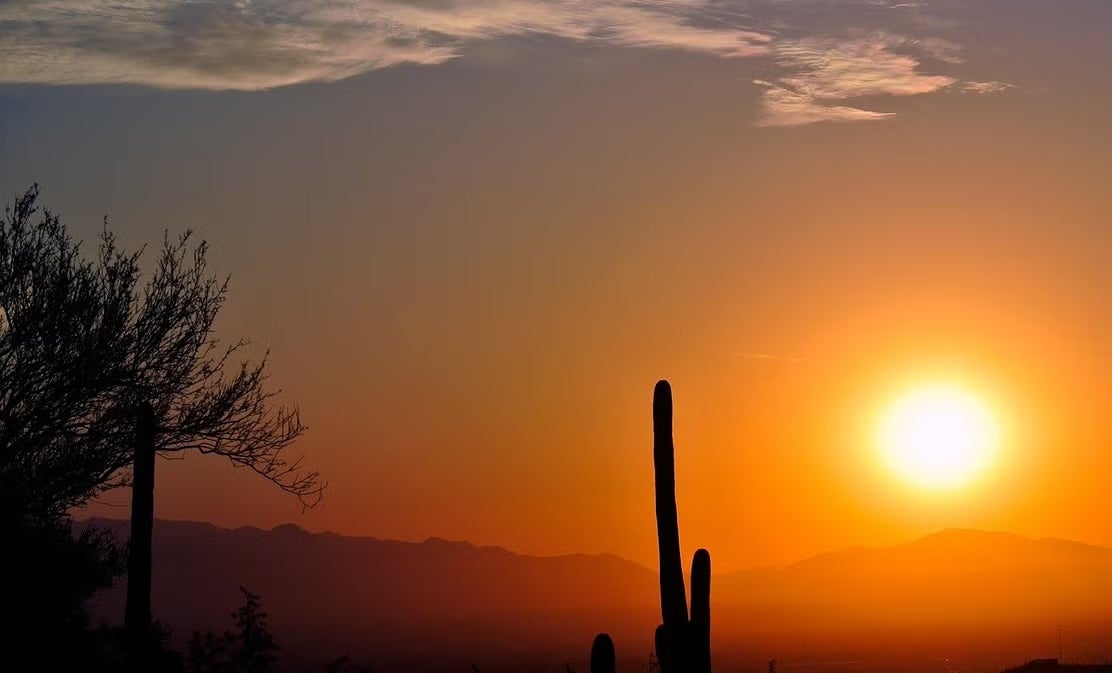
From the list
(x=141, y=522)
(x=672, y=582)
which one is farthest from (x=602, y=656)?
(x=141, y=522)

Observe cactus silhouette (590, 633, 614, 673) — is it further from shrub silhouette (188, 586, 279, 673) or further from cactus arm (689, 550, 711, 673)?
shrub silhouette (188, 586, 279, 673)

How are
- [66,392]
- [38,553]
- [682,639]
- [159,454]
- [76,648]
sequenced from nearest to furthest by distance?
[76,648]
[38,553]
[682,639]
[66,392]
[159,454]

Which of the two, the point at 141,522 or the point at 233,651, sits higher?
the point at 141,522

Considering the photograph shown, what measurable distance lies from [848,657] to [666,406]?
180 meters

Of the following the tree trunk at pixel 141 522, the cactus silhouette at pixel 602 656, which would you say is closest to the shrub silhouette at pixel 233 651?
the tree trunk at pixel 141 522

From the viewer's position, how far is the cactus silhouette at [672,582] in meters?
21.6

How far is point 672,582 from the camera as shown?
2211 centimetres

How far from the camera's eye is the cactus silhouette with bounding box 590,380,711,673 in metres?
21.6

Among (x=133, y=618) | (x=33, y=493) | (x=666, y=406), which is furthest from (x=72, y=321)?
(x=666, y=406)

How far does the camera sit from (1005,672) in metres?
31.5

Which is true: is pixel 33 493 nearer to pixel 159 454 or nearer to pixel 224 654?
pixel 159 454

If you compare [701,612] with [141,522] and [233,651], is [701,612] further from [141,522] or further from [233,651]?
[233,651]

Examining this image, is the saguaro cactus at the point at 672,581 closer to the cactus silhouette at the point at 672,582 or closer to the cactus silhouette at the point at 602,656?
the cactus silhouette at the point at 672,582

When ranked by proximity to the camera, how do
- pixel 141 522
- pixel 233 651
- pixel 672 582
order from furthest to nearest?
1. pixel 672 582
2. pixel 141 522
3. pixel 233 651
